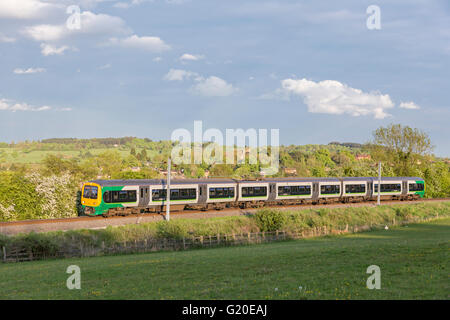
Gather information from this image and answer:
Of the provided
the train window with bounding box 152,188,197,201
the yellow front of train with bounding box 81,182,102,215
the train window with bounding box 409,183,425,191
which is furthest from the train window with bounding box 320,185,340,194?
the yellow front of train with bounding box 81,182,102,215

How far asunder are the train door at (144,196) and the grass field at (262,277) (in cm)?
1714

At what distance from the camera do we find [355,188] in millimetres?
57688

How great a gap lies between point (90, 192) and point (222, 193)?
14.1 meters

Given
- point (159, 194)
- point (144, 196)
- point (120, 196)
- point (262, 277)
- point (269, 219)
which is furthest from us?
point (269, 219)

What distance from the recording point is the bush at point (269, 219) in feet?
139

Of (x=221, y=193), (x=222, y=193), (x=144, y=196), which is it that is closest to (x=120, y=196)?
(x=144, y=196)

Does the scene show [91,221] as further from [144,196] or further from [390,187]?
[390,187]

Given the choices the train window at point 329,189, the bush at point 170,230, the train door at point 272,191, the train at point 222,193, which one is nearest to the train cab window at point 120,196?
the train at point 222,193

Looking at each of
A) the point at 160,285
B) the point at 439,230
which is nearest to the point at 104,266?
the point at 160,285

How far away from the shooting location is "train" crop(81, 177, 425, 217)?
38.9 m

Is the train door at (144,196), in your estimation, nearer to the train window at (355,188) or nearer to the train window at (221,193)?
the train window at (221,193)
